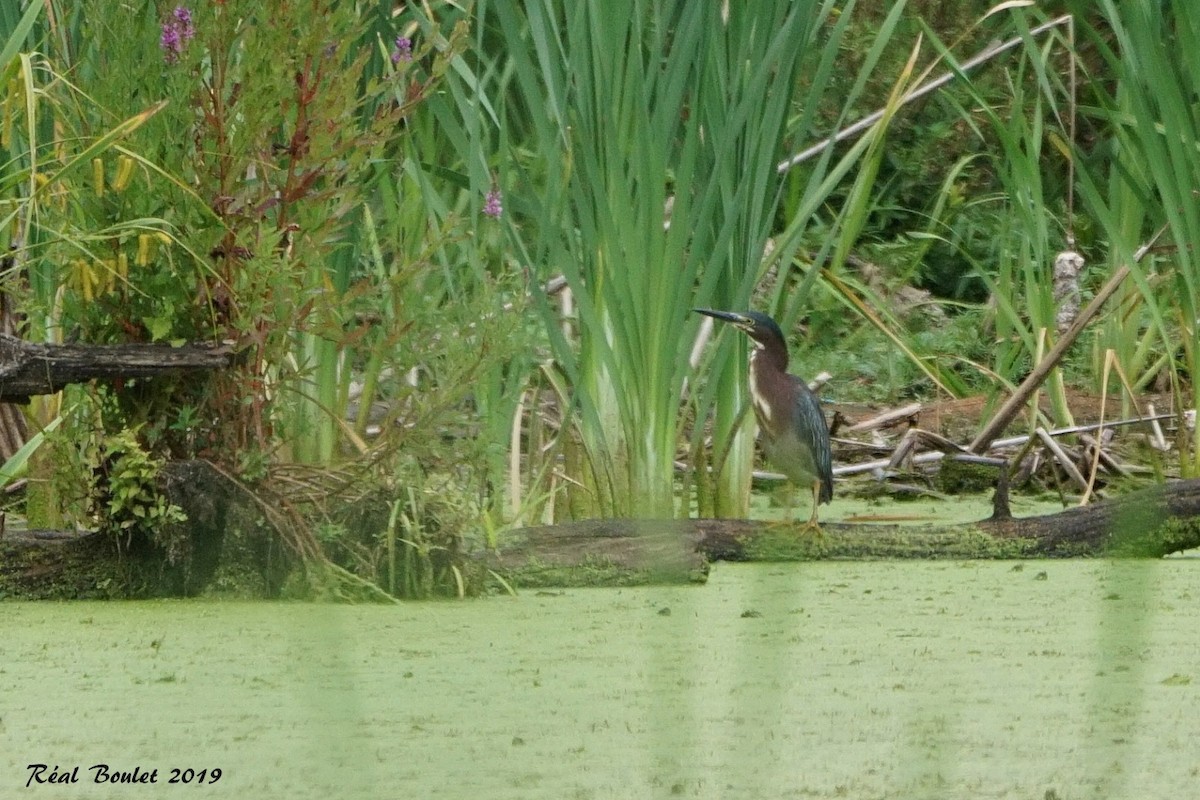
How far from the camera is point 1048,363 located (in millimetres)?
3625

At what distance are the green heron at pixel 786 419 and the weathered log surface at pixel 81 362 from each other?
1183 mm

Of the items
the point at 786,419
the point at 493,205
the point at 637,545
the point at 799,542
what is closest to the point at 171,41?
the point at 493,205

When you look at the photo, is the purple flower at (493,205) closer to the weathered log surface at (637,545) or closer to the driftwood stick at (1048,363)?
the weathered log surface at (637,545)

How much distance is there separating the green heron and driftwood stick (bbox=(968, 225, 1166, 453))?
0.45 metres

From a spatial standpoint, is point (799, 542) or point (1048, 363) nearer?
point (799, 542)

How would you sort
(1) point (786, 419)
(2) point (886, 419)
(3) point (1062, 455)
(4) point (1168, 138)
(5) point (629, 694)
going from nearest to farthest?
(5) point (629, 694) < (4) point (1168, 138) < (1) point (786, 419) < (3) point (1062, 455) < (2) point (886, 419)

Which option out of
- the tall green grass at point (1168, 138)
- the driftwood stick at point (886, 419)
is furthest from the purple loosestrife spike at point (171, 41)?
the driftwood stick at point (886, 419)

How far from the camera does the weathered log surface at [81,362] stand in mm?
2512

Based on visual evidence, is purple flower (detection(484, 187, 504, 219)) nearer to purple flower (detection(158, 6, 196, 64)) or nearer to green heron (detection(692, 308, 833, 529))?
purple flower (detection(158, 6, 196, 64))

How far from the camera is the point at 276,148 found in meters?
2.83

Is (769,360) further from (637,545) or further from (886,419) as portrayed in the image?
(886,419)

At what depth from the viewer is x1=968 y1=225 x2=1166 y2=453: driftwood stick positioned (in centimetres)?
356

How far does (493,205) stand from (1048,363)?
4.34 ft

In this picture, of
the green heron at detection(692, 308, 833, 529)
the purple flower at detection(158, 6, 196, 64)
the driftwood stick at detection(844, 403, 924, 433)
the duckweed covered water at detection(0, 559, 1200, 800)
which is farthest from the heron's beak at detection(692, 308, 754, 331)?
the driftwood stick at detection(844, 403, 924, 433)
